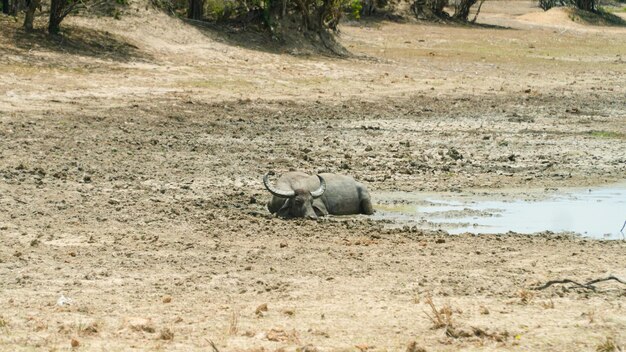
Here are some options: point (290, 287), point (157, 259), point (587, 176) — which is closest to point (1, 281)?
point (157, 259)

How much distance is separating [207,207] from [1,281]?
125 inches

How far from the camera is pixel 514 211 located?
11.4 metres

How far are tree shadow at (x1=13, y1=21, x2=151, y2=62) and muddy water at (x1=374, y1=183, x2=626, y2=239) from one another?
8358 millimetres

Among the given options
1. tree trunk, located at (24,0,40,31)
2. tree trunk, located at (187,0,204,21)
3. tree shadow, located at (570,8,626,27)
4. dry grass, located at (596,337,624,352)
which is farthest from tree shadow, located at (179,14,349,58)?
tree shadow, located at (570,8,626,27)

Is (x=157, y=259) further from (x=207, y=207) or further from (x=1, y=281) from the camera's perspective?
(x=207, y=207)

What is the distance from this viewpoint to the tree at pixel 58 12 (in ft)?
63.3

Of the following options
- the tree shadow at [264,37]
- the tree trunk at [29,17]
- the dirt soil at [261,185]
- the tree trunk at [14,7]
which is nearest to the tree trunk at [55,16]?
the tree trunk at [29,17]

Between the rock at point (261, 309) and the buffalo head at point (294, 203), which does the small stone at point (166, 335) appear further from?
the buffalo head at point (294, 203)

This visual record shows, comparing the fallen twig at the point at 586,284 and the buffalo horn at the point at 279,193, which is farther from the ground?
the fallen twig at the point at 586,284

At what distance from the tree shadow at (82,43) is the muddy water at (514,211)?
27.4 feet

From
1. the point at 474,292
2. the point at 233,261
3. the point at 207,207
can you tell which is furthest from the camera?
the point at 207,207

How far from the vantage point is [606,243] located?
9602 mm

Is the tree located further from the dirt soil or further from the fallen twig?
the fallen twig

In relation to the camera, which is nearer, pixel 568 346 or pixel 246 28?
pixel 568 346
